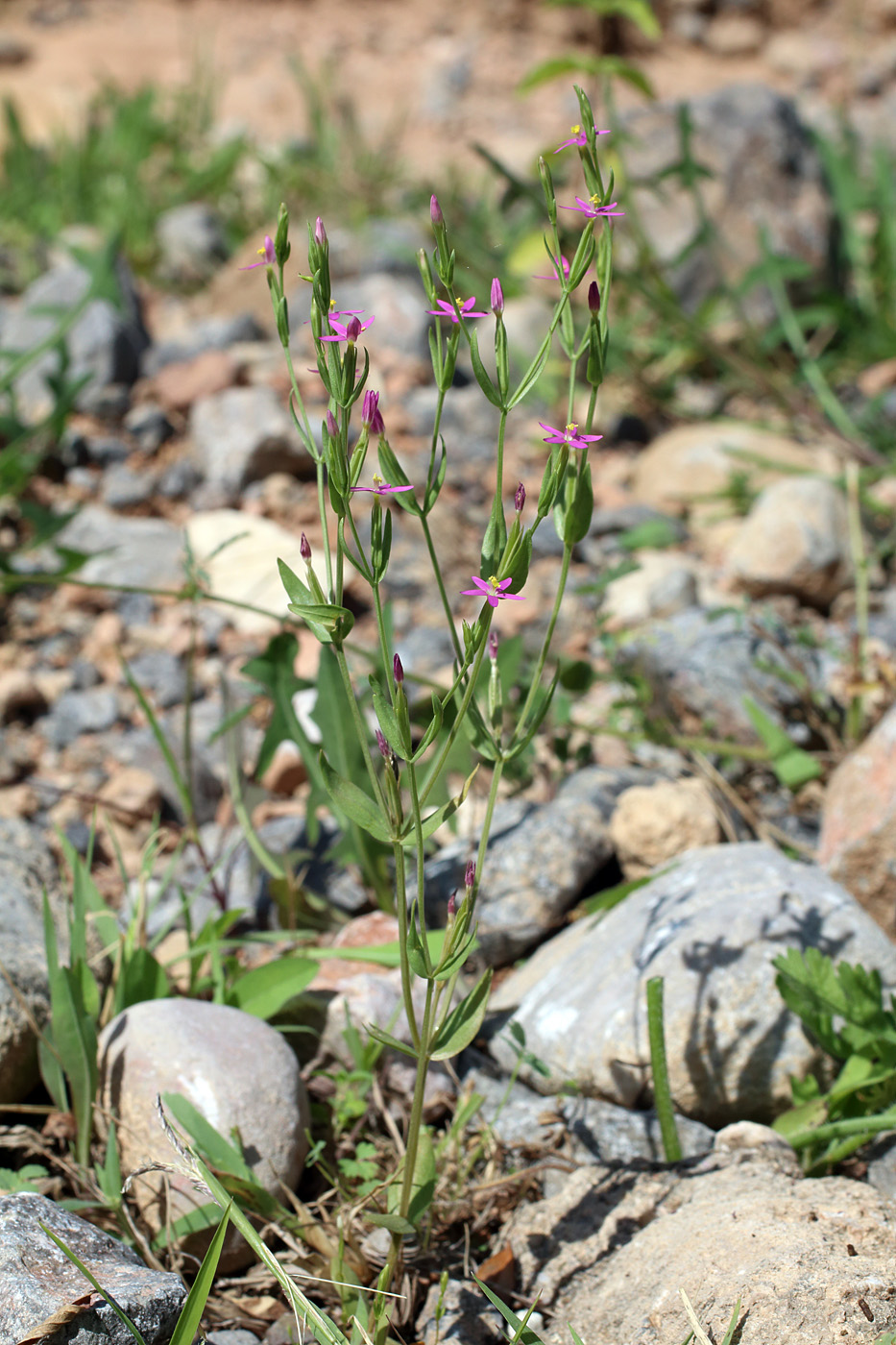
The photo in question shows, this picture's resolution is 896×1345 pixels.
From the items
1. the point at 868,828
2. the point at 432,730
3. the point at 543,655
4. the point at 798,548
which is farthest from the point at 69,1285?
the point at 798,548

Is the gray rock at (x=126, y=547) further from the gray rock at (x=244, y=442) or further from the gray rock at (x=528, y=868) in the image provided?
the gray rock at (x=528, y=868)

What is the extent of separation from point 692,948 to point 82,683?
6.02 feet

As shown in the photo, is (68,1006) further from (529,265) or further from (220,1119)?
(529,265)

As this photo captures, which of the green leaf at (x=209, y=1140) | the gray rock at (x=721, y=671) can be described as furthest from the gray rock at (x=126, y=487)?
the green leaf at (x=209, y=1140)

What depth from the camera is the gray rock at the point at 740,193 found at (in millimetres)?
4234

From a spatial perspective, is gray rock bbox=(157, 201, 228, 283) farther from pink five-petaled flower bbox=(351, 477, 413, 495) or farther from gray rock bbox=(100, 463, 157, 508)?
pink five-petaled flower bbox=(351, 477, 413, 495)

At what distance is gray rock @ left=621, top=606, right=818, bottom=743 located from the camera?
2.46 m

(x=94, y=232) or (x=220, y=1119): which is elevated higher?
(x=94, y=232)

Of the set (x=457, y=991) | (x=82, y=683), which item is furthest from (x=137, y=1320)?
(x=82, y=683)

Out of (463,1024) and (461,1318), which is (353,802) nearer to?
(463,1024)

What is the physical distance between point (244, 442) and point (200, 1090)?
2.28 m

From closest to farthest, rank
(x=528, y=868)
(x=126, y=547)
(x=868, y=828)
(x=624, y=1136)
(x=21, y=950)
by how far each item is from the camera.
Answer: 1. (x=624, y=1136)
2. (x=21, y=950)
3. (x=868, y=828)
4. (x=528, y=868)
5. (x=126, y=547)

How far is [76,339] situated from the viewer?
12.2 ft

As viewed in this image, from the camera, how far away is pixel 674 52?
800cm
